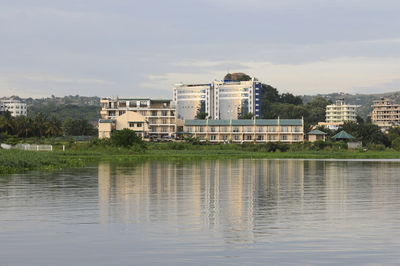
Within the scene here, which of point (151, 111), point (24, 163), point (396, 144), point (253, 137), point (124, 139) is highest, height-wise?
point (151, 111)

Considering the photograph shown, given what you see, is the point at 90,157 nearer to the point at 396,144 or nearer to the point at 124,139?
the point at 124,139

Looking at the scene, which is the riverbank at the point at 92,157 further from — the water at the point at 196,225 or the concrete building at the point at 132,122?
the concrete building at the point at 132,122

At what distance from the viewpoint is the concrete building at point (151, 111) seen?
549ft

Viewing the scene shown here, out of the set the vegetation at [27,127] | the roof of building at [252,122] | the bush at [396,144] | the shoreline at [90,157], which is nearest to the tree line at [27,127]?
the vegetation at [27,127]

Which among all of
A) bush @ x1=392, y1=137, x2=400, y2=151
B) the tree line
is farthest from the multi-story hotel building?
the tree line

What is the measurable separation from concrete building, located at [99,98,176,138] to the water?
126001 millimetres

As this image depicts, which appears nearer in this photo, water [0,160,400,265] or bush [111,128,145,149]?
water [0,160,400,265]

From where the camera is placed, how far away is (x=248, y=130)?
6353 inches

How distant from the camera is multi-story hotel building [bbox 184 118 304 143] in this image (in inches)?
6294

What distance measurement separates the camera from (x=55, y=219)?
25547 mm

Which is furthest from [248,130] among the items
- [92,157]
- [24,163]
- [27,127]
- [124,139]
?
[24,163]

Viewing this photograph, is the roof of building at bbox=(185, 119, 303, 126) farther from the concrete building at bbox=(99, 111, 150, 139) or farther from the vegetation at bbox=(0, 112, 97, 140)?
the vegetation at bbox=(0, 112, 97, 140)

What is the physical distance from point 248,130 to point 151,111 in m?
27.5

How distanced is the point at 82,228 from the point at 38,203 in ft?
30.1
